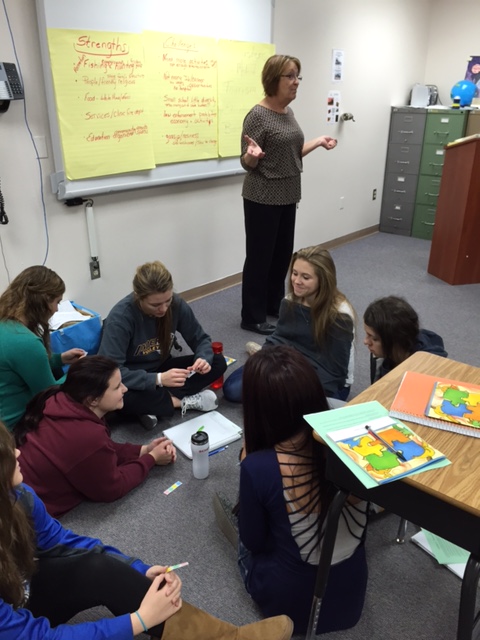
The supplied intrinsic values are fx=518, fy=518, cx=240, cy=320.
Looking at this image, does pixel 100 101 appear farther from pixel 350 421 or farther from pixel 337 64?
pixel 337 64

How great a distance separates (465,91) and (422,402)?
4.81m

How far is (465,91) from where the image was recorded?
5.02 meters

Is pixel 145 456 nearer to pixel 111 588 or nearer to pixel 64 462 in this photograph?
pixel 64 462

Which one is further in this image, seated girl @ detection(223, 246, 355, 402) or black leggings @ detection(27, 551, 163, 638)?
seated girl @ detection(223, 246, 355, 402)

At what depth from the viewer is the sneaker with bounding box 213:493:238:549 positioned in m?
1.67

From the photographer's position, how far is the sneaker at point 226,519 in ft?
5.47

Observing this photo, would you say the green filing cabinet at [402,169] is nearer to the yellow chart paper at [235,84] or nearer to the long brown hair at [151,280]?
the yellow chart paper at [235,84]

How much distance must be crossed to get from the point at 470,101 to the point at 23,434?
5150mm

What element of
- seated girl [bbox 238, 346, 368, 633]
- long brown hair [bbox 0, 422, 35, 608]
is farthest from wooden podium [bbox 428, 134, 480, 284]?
long brown hair [bbox 0, 422, 35, 608]

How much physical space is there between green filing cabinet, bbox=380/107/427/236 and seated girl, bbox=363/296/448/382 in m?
3.99

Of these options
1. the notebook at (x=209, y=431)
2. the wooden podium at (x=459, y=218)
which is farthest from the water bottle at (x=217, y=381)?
the wooden podium at (x=459, y=218)

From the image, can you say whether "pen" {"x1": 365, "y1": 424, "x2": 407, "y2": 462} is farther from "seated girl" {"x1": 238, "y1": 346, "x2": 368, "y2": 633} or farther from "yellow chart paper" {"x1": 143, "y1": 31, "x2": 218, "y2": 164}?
"yellow chart paper" {"x1": 143, "y1": 31, "x2": 218, "y2": 164}

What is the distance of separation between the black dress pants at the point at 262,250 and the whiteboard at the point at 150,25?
0.58m

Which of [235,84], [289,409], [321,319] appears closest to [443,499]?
→ [289,409]
